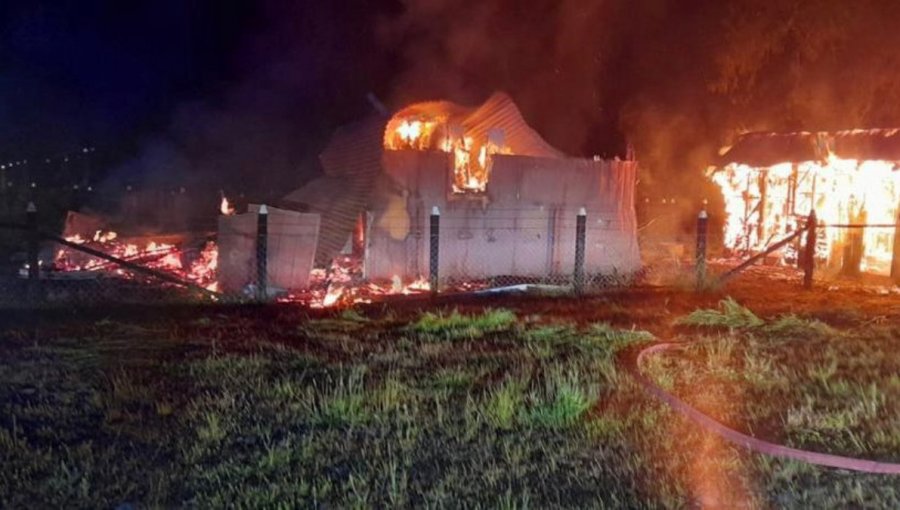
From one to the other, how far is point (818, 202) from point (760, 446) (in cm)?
1282

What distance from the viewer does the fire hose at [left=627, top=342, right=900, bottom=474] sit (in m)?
3.95

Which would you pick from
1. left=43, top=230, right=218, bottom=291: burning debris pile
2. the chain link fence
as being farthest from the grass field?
left=43, top=230, right=218, bottom=291: burning debris pile

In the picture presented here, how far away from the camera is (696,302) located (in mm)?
10258

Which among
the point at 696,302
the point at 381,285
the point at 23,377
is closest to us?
the point at 23,377

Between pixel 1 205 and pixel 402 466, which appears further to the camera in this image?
pixel 1 205

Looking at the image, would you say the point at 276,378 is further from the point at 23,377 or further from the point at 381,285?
the point at 381,285

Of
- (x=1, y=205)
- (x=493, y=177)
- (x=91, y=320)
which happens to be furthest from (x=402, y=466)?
(x=1, y=205)

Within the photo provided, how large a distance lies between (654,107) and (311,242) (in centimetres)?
1093

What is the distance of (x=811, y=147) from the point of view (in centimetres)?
1516

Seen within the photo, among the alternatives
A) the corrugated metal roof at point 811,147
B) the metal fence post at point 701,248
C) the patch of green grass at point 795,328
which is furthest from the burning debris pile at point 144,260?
the corrugated metal roof at point 811,147

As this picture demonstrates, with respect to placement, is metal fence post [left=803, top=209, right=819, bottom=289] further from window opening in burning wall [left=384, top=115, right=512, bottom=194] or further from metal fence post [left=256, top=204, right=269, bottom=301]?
metal fence post [left=256, top=204, right=269, bottom=301]

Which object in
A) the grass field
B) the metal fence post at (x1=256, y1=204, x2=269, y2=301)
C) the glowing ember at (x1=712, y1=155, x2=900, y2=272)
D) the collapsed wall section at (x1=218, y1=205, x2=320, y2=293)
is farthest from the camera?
the glowing ember at (x1=712, y1=155, x2=900, y2=272)

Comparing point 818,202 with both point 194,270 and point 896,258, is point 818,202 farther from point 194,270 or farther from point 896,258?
point 194,270

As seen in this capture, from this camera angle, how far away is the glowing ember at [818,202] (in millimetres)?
14328
